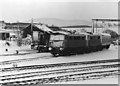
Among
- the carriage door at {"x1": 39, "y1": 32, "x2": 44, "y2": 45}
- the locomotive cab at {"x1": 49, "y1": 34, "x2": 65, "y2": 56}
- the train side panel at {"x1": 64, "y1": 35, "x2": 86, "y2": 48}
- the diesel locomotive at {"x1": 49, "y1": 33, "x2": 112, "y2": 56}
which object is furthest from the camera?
the carriage door at {"x1": 39, "y1": 32, "x2": 44, "y2": 45}

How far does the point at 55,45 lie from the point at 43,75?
840 centimetres

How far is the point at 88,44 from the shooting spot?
73.2 feet

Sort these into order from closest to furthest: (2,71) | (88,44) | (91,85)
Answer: (91,85) → (2,71) → (88,44)

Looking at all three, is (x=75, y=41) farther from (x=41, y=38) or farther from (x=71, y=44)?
(x=41, y=38)

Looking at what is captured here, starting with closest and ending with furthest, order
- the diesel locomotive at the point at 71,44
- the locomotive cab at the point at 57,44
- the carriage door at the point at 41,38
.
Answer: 1. the locomotive cab at the point at 57,44
2. the diesel locomotive at the point at 71,44
3. the carriage door at the point at 41,38

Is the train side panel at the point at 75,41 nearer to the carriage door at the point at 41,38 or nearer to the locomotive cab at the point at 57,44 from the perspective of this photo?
the locomotive cab at the point at 57,44

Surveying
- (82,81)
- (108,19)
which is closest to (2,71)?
(82,81)

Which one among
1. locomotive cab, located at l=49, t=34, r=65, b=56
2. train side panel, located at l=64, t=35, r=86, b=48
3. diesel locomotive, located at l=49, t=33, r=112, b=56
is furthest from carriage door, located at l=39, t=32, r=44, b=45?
train side panel, located at l=64, t=35, r=86, b=48

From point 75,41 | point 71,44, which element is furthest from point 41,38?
point 71,44

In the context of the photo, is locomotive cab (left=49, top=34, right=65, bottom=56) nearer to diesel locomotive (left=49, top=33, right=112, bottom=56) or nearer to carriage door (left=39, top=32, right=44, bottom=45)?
diesel locomotive (left=49, top=33, right=112, bottom=56)

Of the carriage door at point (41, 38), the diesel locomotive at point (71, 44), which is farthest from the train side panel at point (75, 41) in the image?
the carriage door at point (41, 38)

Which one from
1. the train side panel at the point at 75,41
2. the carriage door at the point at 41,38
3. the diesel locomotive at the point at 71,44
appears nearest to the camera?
the diesel locomotive at the point at 71,44

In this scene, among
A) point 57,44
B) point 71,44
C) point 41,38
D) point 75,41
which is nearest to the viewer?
point 57,44

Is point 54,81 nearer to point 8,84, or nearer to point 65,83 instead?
point 65,83
